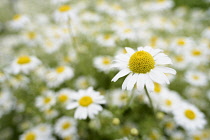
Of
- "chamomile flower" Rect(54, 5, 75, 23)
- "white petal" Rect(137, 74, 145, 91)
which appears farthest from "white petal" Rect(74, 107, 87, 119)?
"chamomile flower" Rect(54, 5, 75, 23)

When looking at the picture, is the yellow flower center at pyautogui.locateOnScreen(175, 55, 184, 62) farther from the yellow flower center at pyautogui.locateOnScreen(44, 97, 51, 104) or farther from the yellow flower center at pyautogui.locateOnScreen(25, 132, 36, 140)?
the yellow flower center at pyautogui.locateOnScreen(25, 132, 36, 140)

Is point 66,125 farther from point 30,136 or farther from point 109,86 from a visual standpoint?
point 109,86

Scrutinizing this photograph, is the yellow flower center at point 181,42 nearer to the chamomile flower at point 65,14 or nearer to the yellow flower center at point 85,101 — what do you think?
the chamomile flower at point 65,14

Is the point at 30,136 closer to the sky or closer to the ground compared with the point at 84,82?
closer to the ground

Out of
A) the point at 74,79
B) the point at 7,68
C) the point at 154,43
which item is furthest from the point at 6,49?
the point at 154,43

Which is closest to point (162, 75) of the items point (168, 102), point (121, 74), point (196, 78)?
point (121, 74)

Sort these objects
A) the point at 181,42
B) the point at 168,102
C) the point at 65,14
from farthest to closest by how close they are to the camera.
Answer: the point at 181,42, the point at 65,14, the point at 168,102

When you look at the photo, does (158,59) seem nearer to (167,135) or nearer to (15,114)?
(167,135)
